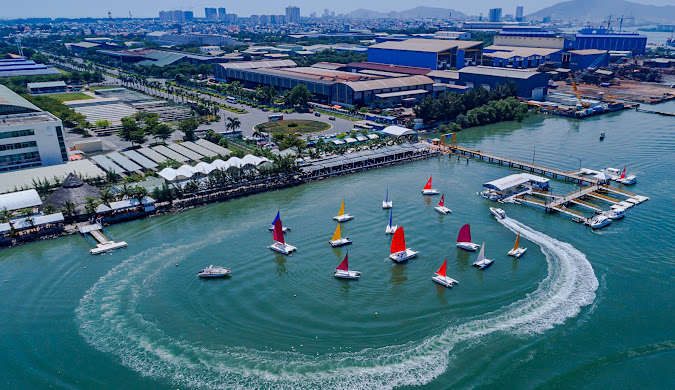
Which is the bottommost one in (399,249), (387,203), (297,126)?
(399,249)

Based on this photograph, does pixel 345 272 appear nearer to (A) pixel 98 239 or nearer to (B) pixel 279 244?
(B) pixel 279 244

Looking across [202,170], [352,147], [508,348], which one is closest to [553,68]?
[352,147]

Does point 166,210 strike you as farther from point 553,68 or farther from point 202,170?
point 553,68

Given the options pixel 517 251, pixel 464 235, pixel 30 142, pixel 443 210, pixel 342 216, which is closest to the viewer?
pixel 517 251

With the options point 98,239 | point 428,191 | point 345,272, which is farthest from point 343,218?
point 98,239

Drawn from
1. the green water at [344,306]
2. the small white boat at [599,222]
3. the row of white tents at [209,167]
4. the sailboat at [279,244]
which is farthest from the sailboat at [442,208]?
the row of white tents at [209,167]

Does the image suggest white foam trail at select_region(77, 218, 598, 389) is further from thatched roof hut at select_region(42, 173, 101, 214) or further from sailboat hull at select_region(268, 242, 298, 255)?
thatched roof hut at select_region(42, 173, 101, 214)
